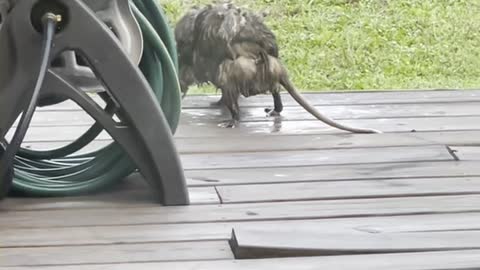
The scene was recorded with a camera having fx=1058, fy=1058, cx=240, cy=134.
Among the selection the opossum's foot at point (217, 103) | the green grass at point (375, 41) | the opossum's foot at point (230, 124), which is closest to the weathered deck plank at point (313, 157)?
the opossum's foot at point (230, 124)

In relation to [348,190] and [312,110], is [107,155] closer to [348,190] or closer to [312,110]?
[348,190]

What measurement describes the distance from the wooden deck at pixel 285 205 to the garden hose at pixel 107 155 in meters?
0.05

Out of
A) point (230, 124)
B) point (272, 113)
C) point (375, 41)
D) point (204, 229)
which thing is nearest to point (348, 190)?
point (204, 229)

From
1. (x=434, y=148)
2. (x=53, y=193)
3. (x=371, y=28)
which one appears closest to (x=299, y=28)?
(x=371, y=28)

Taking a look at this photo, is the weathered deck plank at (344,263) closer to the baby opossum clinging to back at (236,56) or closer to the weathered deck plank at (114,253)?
the weathered deck plank at (114,253)

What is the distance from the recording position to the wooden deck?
2.41 meters

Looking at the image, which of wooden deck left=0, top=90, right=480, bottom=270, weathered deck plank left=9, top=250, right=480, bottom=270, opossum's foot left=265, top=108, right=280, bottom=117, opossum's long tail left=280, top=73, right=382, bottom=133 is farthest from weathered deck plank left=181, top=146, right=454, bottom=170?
weathered deck plank left=9, top=250, right=480, bottom=270

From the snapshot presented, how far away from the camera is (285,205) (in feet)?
9.20

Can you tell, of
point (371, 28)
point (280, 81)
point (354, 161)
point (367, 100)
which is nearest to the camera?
point (354, 161)

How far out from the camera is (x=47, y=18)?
2635mm

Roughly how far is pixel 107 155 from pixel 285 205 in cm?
54

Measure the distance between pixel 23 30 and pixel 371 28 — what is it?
3.64m

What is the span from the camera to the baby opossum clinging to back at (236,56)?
3.71 metres

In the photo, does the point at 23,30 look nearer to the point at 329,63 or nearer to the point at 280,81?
the point at 280,81
